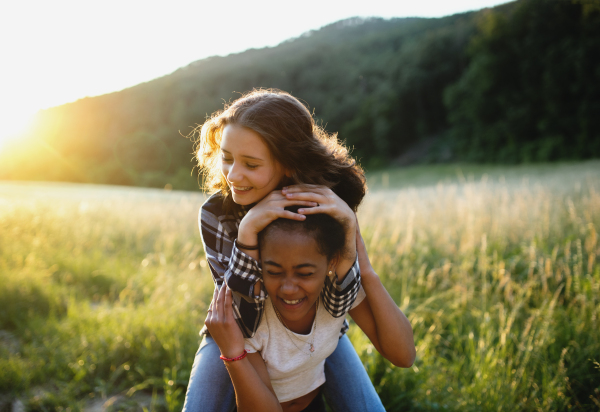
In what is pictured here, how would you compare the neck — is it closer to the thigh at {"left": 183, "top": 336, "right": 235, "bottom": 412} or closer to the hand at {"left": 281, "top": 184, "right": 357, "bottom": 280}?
the hand at {"left": 281, "top": 184, "right": 357, "bottom": 280}

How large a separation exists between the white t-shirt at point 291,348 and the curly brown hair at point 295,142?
20.6 inches

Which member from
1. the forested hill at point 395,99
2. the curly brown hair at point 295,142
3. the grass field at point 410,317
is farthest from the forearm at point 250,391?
the forested hill at point 395,99

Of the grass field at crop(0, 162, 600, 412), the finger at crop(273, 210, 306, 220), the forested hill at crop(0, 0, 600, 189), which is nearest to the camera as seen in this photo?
the finger at crop(273, 210, 306, 220)

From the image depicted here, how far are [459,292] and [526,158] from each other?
2971cm

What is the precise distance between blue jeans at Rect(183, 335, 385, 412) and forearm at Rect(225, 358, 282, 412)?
223mm

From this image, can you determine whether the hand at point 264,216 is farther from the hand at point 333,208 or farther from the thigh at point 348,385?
the thigh at point 348,385

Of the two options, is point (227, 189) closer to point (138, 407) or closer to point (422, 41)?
point (138, 407)

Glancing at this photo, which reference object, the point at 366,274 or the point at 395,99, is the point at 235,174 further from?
the point at 395,99

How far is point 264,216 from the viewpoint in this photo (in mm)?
1320

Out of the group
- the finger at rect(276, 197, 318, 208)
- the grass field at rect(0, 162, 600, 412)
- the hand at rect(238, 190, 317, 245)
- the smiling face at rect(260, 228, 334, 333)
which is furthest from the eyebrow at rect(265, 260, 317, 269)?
the grass field at rect(0, 162, 600, 412)

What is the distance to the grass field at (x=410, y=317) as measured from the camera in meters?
2.14

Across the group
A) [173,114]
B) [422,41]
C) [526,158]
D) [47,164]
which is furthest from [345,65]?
[47,164]

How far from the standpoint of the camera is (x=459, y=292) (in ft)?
10.3

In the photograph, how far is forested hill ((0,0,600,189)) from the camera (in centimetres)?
2616
